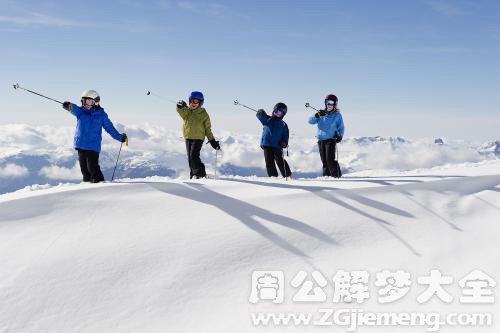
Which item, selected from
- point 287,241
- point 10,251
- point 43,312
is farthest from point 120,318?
point 287,241

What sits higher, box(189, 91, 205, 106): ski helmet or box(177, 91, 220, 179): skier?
box(189, 91, 205, 106): ski helmet

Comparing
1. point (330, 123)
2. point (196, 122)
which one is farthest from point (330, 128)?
point (196, 122)

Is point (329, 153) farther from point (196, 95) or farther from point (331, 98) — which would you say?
point (196, 95)

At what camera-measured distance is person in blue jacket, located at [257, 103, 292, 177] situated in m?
12.0

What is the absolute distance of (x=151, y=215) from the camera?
6715 mm

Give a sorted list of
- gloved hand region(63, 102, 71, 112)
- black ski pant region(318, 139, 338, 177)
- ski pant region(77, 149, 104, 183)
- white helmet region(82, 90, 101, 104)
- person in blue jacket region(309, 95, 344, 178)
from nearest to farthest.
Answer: gloved hand region(63, 102, 71, 112)
white helmet region(82, 90, 101, 104)
ski pant region(77, 149, 104, 183)
person in blue jacket region(309, 95, 344, 178)
black ski pant region(318, 139, 338, 177)

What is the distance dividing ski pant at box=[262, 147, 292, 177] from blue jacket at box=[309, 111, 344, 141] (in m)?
1.19

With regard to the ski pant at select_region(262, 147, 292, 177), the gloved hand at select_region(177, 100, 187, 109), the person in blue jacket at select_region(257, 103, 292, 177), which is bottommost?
the ski pant at select_region(262, 147, 292, 177)

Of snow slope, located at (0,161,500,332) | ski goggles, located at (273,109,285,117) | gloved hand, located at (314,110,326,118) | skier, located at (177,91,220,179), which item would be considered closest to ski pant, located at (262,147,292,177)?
ski goggles, located at (273,109,285,117)

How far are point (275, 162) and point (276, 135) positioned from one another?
757 mm

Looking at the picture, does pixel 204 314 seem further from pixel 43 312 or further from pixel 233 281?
pixel 43 312

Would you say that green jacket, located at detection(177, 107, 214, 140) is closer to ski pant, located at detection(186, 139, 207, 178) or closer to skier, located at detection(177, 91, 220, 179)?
skier, located at detection(177, 91, 220, 179)

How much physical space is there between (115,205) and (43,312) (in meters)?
2.35

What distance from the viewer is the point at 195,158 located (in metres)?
11.1
